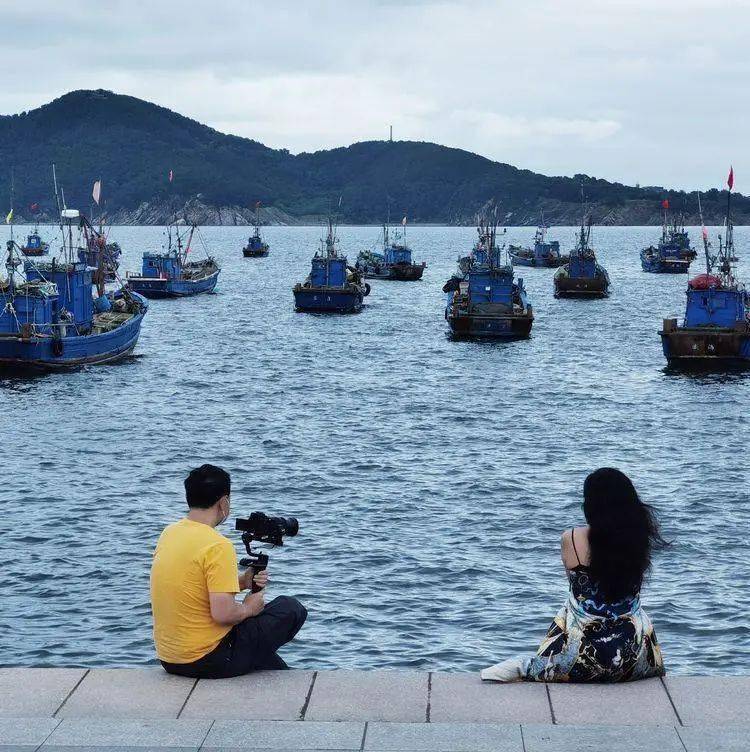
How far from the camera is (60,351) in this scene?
54.5 meters

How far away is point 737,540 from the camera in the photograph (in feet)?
82.6

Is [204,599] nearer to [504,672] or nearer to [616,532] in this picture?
[504,672]

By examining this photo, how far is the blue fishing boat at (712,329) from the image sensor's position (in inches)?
2108

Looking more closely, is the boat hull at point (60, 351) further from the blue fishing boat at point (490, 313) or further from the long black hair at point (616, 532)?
the long black hair at point (616, 532)

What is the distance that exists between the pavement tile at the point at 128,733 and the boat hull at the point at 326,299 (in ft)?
275

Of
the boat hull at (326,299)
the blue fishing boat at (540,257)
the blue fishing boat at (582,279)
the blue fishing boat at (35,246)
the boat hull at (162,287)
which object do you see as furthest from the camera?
the blue fishing boat at (540,257)

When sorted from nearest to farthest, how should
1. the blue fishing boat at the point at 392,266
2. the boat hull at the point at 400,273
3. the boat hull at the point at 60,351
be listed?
the boat hull at the point at 60,351
the boat hull at the point at 400,273
the blue fishing boat at the point at 392,266

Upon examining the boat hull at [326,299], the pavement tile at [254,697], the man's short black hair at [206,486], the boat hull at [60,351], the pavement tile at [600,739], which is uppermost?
the man's short black hair at [206,486]

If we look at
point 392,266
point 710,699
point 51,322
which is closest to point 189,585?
point 710,699

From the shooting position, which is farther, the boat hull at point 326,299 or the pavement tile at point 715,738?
the boat hull at point 326,299

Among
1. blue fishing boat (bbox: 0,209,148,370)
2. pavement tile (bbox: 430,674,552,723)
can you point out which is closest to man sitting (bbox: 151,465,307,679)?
pavement tile (bbox: 430,674,552,723)

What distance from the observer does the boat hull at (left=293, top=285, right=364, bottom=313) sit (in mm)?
92875

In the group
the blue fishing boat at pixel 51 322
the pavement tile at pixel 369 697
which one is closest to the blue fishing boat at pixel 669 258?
the blue fishing boat at pixel 51 322

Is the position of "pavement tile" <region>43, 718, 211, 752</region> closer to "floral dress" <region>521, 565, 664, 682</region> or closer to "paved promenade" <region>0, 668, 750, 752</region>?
"paved promenade" <region>0, 668, 750, 752</region>
